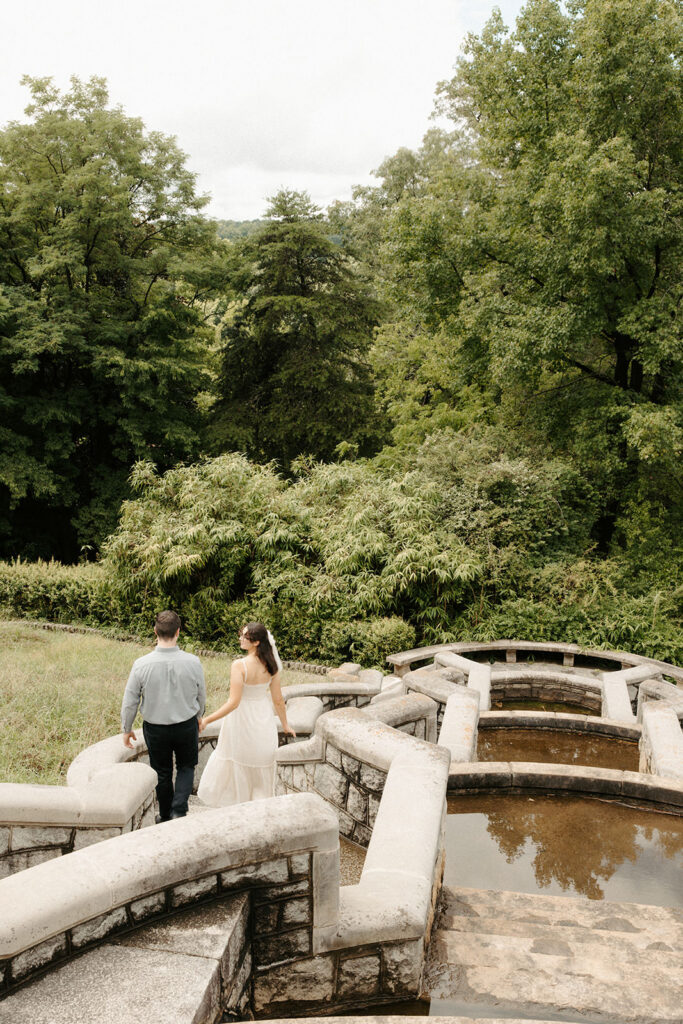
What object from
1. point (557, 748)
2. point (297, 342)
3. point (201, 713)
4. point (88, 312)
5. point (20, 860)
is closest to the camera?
point (20, 860)

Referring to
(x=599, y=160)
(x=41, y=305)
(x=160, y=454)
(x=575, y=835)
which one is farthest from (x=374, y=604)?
(x=41, y=305)

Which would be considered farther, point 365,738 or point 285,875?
point 365,738

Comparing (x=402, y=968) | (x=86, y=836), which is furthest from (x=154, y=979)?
(x=86, y=836)

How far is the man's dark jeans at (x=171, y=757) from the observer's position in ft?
16.0

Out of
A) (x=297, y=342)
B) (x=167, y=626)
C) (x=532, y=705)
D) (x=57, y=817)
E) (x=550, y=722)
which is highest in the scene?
(x=297, y=342)

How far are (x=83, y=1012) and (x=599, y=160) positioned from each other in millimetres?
13978

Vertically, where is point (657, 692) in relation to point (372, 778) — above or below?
below

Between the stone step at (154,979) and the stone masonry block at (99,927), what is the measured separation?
0.05m

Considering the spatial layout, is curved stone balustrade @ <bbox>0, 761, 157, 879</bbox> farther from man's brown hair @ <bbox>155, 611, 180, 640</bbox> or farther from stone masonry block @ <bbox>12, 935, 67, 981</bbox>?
stone masonry block @ <bbox>12, 935, 67, 981</bbox>

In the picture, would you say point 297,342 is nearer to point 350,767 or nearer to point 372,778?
point 350,767

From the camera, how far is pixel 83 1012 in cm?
231

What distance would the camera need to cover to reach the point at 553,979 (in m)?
3.17

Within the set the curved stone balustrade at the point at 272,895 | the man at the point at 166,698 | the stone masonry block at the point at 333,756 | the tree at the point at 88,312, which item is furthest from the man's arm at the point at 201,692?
the tree at the point at 88,312

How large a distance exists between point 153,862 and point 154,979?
1.33ft
